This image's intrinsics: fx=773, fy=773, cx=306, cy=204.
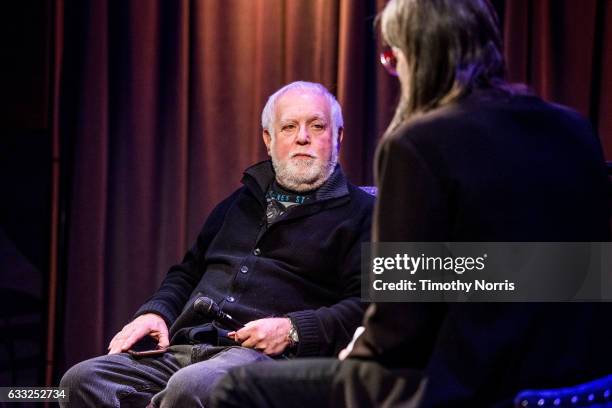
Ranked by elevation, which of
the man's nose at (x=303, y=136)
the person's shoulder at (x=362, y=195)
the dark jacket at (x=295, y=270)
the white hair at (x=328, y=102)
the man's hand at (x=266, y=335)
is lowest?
the man's hand at (x=266, y=335)

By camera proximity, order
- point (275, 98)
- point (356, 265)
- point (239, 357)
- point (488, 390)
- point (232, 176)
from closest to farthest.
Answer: point (488, 390), point (239, 357), point (356, 265), point (275, 98), point (232, 176)

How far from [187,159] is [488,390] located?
6.82 ft

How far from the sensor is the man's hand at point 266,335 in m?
2.09

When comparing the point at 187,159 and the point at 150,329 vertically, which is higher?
the point at 187,159

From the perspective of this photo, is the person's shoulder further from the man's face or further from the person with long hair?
the person with long hair

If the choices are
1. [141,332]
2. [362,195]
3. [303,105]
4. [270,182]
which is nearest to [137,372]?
[141,332]

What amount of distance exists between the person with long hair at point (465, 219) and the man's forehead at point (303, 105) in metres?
1.15

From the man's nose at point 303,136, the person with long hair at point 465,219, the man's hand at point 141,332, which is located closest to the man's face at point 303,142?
the man's nose at point 303,136

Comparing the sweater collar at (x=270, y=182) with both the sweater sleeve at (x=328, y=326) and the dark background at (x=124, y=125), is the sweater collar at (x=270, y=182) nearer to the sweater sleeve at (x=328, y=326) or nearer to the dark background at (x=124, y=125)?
the sweater sleeve at (x=328, y=326)

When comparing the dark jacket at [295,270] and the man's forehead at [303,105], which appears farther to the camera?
the man's forehead at [303,105]

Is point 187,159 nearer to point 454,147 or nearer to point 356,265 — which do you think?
point 356,265

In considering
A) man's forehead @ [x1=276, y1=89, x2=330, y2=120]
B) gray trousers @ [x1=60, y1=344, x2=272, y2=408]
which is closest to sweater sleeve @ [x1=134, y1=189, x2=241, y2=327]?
gray trousers @ [x1=60, y1=344, x2=272, y2=408]

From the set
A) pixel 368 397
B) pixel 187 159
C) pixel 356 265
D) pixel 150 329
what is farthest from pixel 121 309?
pixel 368 397

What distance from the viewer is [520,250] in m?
1.27
